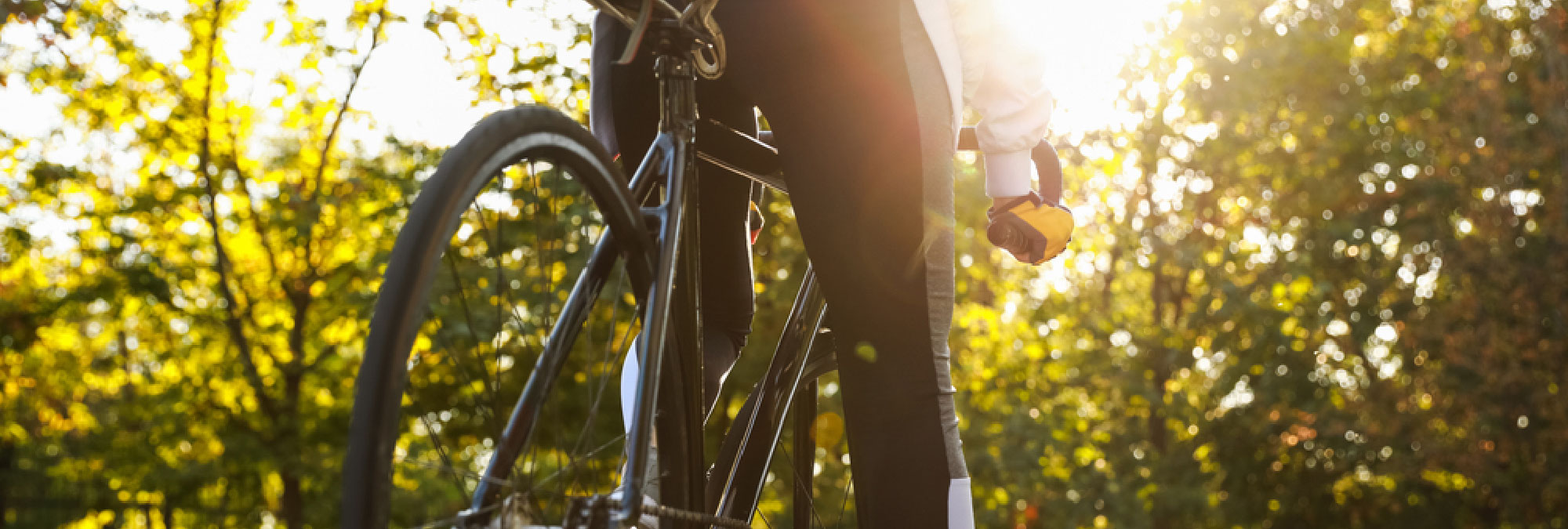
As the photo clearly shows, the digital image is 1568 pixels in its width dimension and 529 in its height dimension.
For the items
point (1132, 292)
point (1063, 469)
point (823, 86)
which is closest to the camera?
point (823, 86)

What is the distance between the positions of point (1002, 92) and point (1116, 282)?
15.5 meters

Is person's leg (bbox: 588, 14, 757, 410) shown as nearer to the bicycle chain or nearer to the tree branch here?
the bicycle chain

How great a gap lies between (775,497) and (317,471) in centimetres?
339

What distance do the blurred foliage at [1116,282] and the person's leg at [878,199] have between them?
651 cm

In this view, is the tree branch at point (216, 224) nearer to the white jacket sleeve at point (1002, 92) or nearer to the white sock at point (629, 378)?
the white sock at point (629, 378)

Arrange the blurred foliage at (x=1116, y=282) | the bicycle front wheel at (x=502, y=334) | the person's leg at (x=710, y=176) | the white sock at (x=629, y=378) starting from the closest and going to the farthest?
the bicycle front wheel at (x=502, y=334)
the white sock at (x=629, y=378)
the person's leg at (x=710, y=176)
the blurred foliage at (x=1116, y=282)

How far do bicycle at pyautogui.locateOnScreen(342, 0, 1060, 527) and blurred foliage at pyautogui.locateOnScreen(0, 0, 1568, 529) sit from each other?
642 cm

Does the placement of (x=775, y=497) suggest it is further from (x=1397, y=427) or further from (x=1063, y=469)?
(x=1397, y=427)

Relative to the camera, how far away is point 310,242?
9.93m

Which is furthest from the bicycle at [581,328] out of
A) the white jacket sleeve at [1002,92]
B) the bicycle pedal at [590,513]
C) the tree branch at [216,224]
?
the tree branch at [216,224]

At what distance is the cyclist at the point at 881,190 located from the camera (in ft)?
4.61

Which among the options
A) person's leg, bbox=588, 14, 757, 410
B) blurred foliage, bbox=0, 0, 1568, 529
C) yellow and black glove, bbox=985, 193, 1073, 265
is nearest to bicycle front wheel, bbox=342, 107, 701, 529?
person's leg, bbox=588, 14, 757, 410

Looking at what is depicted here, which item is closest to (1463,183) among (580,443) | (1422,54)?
(1422,54)

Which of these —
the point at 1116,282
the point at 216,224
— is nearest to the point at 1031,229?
the point at 216,224
